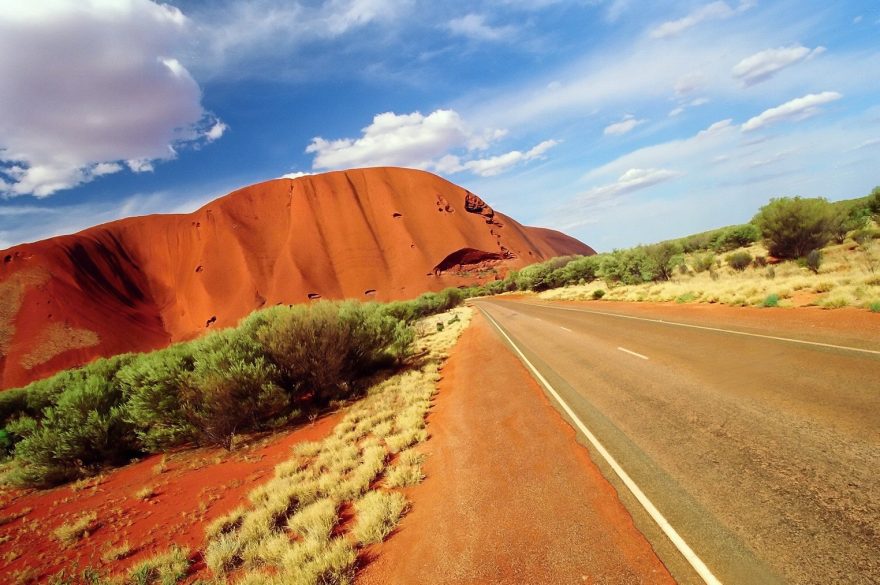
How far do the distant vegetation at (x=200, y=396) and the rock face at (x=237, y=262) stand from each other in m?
46.3

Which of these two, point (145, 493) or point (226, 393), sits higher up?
point (226, 393)

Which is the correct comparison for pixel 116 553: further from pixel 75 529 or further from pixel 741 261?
pixel 741 261

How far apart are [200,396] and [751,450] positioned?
10510mm

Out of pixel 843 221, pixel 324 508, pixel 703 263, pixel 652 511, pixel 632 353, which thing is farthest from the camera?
pixel 703 263

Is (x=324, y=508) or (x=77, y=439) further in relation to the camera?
(x=77, y=439)

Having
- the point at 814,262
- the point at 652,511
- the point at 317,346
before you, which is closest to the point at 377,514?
the point at 652,511

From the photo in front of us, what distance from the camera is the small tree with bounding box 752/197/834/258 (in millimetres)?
21547

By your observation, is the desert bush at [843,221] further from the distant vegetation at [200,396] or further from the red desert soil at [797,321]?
the distant vegetation at [200,396]

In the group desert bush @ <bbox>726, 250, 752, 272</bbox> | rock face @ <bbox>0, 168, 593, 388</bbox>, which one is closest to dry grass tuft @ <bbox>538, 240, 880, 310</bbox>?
desert bush @ <bbox>726, 250, 752, 272</bbox>

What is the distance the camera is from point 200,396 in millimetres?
9047

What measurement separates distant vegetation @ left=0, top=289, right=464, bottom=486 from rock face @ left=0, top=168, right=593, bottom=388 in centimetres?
4629

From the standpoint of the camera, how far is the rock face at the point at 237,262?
4656 cm

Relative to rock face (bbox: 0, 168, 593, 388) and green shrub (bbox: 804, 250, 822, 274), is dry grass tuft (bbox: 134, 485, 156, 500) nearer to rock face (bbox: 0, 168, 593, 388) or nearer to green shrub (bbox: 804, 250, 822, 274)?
green shrub (bbox: 804, 250, 822, 274)

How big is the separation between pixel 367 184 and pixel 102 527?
8565 centimetres
